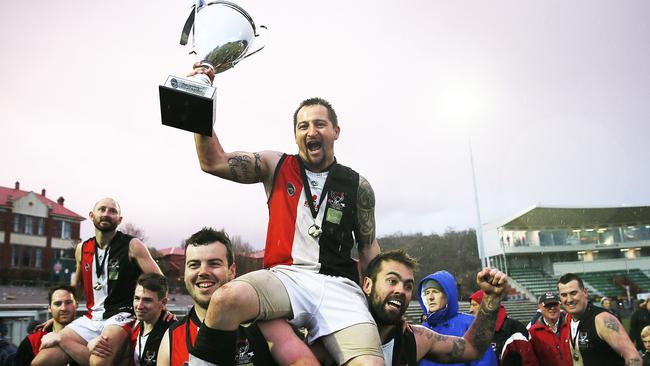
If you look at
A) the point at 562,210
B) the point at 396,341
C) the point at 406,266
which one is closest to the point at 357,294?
the point at 406,266

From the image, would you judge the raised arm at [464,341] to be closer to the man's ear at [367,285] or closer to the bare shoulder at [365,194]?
the man's ear at [367,285]

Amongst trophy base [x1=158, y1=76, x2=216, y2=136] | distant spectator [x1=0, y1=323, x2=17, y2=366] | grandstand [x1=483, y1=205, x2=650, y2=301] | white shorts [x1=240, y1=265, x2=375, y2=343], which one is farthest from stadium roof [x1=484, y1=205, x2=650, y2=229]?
trophy base [x1=158, y1=76, x2=216, y2=136]

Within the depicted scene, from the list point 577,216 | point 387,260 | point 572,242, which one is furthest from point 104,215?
point 572,242

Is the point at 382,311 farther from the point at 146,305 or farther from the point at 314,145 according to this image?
the point at 146,305

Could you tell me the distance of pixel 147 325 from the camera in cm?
501

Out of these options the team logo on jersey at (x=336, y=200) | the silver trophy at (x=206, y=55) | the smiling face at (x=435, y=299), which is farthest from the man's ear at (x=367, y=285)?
the smiling face at (x=435, y=299)

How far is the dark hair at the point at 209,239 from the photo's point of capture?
3686 mm

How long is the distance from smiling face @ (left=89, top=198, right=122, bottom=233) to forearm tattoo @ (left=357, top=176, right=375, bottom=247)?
3367mm

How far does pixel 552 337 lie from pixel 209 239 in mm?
5174

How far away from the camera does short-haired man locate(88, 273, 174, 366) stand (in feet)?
15.6

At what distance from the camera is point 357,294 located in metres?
3.21

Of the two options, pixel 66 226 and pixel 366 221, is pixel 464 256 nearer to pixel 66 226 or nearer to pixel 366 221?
pixel 66 226

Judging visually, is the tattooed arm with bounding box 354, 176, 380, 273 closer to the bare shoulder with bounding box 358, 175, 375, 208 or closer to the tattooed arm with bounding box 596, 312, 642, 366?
the bare shoulder with bounding box 358, 175, 375, 208

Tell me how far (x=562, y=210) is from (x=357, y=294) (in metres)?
57.1
